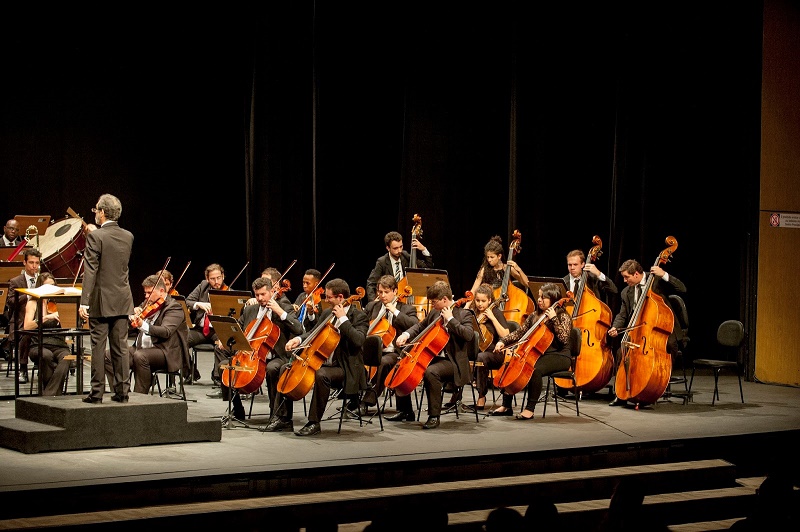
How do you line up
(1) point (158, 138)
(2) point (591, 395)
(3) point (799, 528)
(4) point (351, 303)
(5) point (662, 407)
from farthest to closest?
(1) point (158, 138)
(2) point (591, 395)
(5) point (662, 407)
(4) point (351, 303)
(3) point (799, 528)

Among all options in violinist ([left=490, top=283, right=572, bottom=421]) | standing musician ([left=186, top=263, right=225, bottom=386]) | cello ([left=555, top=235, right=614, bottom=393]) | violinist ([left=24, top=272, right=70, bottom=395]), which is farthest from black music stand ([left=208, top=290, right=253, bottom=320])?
cello ([left=555, top=235, right=614, bottom=393])

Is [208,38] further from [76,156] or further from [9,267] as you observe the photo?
[9,267]

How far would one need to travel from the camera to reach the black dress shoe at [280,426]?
24.1 ft

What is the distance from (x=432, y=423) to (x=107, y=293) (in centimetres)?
261

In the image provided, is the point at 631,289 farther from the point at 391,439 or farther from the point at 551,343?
the point at 391,439

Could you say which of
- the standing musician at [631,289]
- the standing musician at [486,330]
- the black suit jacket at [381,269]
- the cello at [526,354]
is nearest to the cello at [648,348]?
the standing musician at [631,289]

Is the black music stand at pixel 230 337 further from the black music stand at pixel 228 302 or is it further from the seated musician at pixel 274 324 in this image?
the black music stand at pixel 228 302

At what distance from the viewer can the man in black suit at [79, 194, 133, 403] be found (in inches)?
254

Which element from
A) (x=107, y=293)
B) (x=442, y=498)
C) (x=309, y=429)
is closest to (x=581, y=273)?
(x=309, y=429)

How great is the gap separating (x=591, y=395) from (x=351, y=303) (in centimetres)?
300

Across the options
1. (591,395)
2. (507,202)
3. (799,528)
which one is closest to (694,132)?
(507,202)

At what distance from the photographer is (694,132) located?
1116 centimetres

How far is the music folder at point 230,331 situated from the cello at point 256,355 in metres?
0.27

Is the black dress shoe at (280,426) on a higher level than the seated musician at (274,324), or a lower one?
lower
